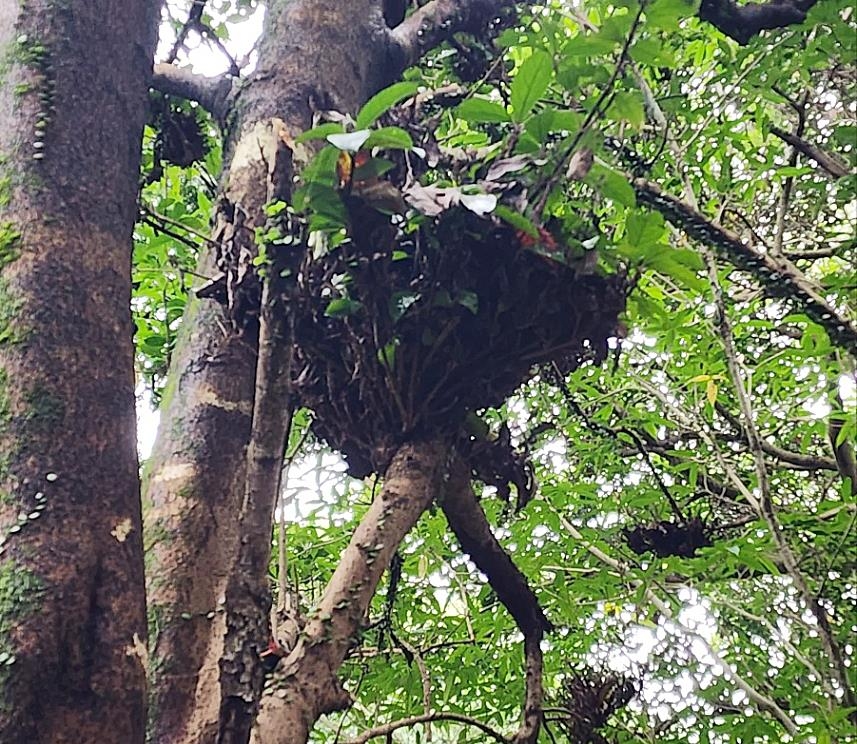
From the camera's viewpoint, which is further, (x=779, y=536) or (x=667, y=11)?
(x=779, y=536)

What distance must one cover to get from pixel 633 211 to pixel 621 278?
4.3 inches

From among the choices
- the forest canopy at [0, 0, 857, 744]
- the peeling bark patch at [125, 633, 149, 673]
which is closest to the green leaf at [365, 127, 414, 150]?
the forest canopy at [0, 0, 857, 744]

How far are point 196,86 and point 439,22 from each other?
2.12ft

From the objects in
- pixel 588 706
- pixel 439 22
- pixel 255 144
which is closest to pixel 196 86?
pixel 255 144

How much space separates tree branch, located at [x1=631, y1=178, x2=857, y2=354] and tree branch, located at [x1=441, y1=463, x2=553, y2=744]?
2.58 ft

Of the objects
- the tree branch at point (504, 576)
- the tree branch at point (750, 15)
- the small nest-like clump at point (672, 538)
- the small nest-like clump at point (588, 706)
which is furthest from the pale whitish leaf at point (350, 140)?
the small nest-like clump at point (672, 538)

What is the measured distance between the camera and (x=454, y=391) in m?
1.47

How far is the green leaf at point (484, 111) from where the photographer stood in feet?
4.08

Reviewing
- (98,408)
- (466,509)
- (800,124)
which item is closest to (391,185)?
(98,408)

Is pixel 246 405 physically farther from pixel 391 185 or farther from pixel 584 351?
pixel 584 351

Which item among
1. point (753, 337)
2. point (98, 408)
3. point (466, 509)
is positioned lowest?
point (98, 408)

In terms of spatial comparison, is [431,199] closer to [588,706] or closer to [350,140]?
[350,140]

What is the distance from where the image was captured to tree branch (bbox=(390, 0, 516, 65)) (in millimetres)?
2031

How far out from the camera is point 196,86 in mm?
1820
